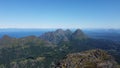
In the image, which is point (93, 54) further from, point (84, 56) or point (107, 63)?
point (107, 63)

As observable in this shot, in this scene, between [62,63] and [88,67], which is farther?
[62,63]

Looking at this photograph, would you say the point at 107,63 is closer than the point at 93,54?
Yes

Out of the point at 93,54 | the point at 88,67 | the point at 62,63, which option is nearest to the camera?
the point at 88,67

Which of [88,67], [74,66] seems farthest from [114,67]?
[74,66]

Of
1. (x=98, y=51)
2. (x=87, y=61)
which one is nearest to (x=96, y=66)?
(x=87, y=61)

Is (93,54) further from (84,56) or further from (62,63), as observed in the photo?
(62,63)

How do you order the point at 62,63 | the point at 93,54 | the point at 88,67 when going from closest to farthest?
1. the point at 88,67
2. the point at 62,63
3. the point at 93,54
